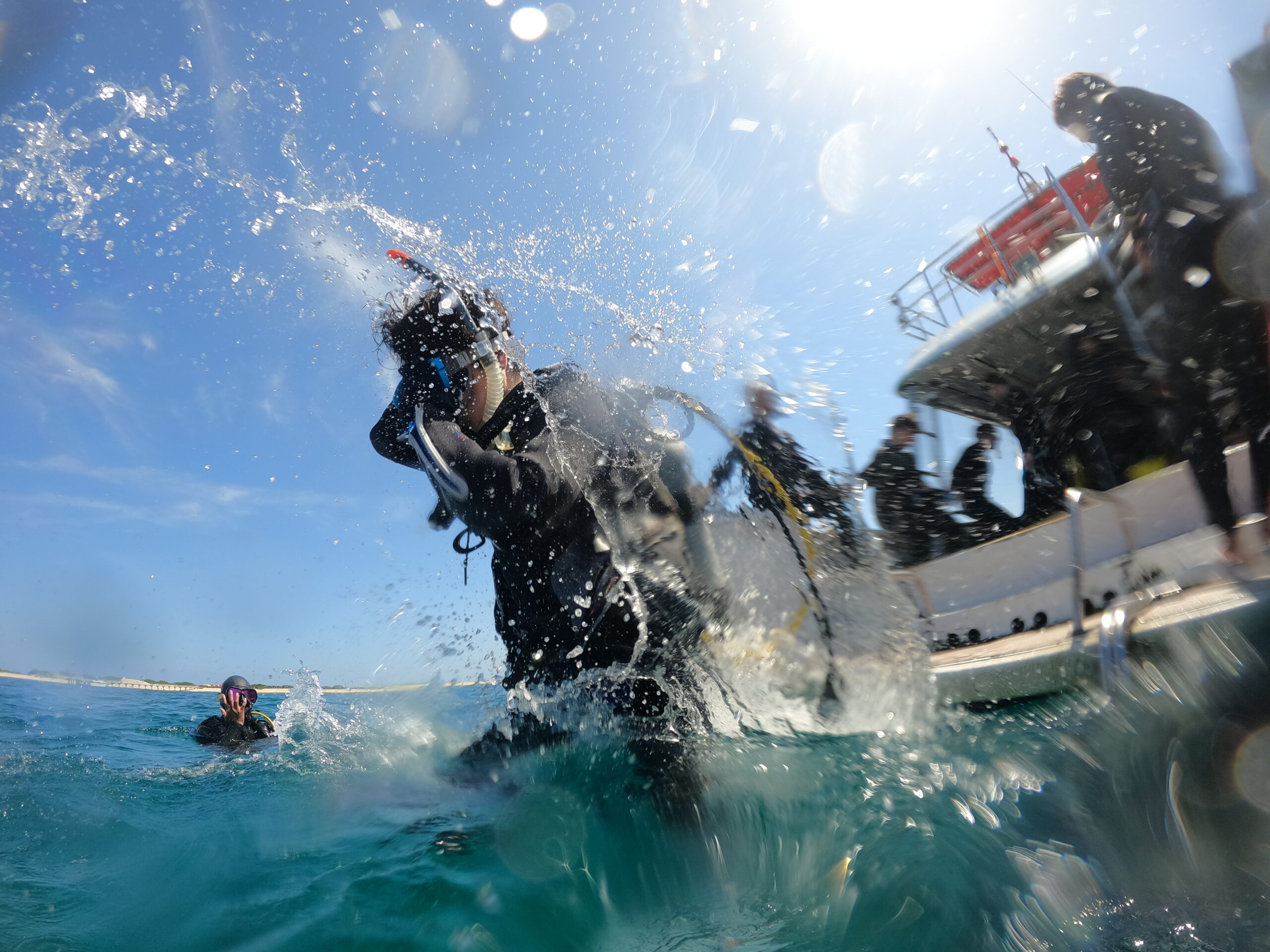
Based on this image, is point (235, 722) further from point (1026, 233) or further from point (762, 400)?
point (1026, 233)

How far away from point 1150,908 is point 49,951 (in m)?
2.23

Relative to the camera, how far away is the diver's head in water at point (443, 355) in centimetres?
224

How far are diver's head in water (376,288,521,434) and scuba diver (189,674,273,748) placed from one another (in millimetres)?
5731

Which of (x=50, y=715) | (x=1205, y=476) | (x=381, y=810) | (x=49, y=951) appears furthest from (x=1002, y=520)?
(x=50, y=715)

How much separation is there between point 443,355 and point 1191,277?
290 cm

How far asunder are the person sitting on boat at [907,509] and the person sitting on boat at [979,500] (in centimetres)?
11

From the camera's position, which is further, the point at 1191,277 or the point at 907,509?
the point at 907,509

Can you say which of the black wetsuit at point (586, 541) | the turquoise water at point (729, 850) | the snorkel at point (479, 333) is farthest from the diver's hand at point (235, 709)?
the snorkel at point (479, 333)

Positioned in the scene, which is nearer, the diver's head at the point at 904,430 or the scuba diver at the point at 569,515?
the scuba diver at the point at 569,515

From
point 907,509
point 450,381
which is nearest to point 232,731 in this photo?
point 450,381

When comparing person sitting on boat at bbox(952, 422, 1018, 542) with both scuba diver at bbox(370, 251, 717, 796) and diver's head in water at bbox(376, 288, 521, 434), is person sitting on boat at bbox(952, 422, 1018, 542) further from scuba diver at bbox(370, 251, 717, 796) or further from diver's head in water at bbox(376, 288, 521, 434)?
diver's head in water at bbox(376, 288, 521, 434)

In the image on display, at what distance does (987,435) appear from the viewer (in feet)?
11.1

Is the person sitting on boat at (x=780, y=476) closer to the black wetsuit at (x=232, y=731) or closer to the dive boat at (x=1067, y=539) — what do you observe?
the dive boat at (x=1067, y=539)

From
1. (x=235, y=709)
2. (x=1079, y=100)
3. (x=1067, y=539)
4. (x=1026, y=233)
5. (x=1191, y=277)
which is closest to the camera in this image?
(x=1191, y=277)
